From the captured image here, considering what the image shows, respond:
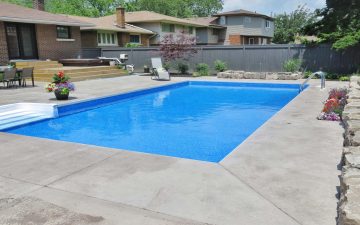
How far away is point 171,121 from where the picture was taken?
9789 mm

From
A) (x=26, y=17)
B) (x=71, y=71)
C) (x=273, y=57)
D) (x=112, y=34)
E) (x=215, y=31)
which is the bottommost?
(x=71, y=71)

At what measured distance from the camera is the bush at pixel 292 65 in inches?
709

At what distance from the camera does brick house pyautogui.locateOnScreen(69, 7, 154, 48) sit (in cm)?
2745

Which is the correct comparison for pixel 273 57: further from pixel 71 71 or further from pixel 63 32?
pixel 63 32

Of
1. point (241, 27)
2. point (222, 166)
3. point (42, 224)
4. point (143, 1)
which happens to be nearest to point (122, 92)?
point (222, 166)

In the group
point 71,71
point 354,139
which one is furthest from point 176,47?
point 354,139

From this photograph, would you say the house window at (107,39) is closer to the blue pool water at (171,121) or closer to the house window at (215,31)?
the blue pool water at (171,121)

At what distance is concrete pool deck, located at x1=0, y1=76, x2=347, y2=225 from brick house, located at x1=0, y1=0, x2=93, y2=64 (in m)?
14.5

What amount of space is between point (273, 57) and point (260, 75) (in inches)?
68.4

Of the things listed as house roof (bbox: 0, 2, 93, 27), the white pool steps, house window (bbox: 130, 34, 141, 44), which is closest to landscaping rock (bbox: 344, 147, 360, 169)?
the white pool steps

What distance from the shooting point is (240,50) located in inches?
781

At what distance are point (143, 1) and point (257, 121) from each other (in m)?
58.4

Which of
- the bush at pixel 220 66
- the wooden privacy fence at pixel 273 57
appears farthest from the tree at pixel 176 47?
the bush at pixel 220 66

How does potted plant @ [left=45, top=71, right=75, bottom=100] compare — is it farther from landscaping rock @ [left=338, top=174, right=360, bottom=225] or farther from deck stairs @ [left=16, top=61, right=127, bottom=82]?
landscaping rock @ [left=338, top=174, right=360, bottom=225]
